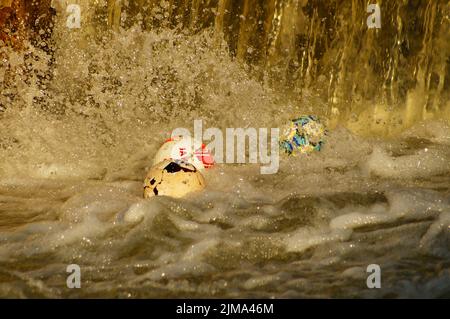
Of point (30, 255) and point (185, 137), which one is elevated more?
point (185, 137)

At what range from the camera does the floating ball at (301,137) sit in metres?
5.34

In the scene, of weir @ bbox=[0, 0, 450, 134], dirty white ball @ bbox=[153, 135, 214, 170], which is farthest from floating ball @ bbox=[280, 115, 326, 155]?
weir @ bbox=[0, 0, 450, 134]

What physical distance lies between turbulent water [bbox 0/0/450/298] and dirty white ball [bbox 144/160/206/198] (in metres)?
0.09

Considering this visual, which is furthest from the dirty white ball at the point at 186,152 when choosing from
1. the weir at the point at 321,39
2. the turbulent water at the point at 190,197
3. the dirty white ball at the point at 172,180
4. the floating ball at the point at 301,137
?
the weir at the point at 321,39

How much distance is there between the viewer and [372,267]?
3553mm

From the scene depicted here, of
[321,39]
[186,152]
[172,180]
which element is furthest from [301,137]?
[172,180]

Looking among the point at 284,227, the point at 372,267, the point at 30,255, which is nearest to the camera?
the point at 372,267

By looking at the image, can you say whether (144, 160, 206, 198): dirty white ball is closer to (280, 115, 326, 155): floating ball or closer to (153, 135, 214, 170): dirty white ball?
(153, 135, 214, 170): dirty white ball

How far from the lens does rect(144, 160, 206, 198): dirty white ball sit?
4496 mm

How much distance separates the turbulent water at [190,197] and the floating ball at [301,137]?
0.08 meters

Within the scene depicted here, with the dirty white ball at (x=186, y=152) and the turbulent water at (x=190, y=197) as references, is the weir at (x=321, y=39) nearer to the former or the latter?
the turbulent water at (x=190, y=197)

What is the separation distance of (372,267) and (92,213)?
1681mm
